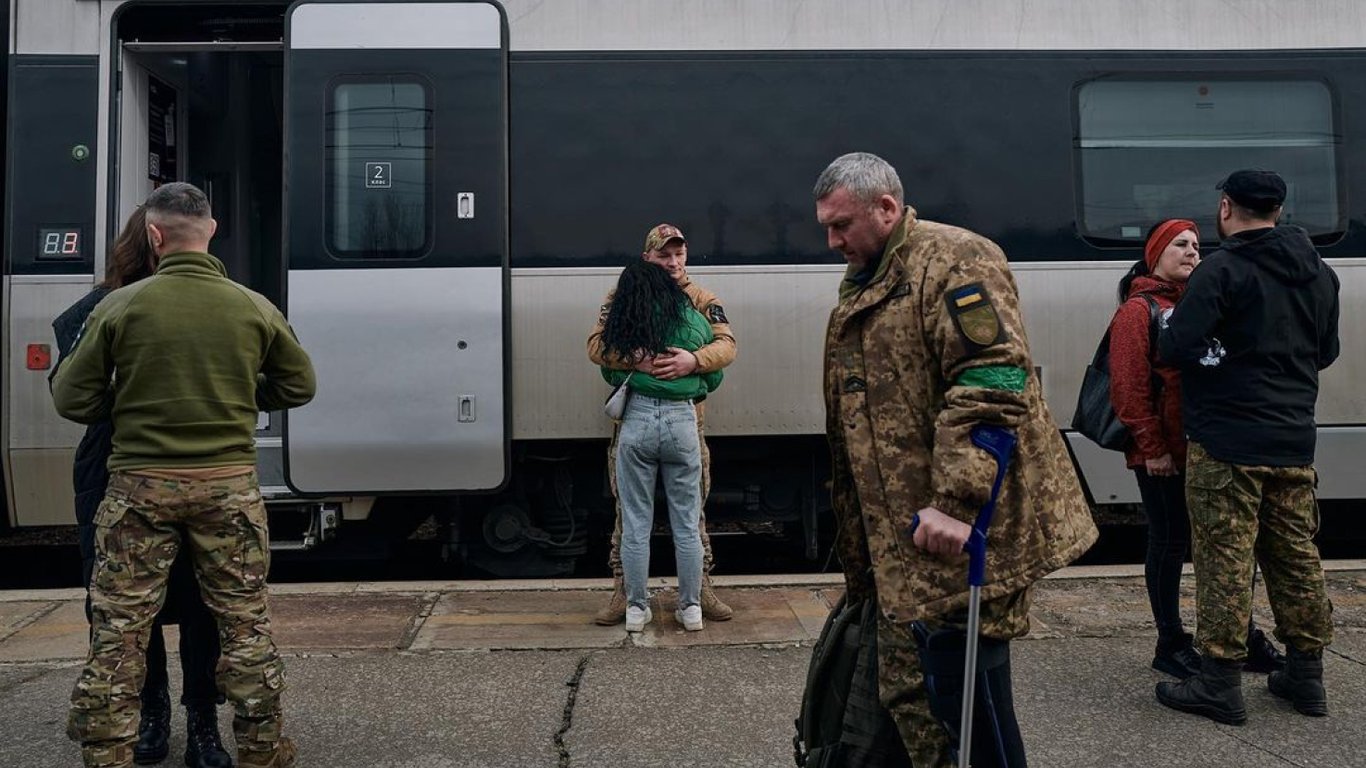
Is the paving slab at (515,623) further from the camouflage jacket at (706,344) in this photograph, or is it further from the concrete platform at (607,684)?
the camouflage jacket at (706,344)

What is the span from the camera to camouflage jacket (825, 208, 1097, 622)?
2.45m

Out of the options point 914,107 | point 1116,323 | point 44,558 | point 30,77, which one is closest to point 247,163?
point 30,77

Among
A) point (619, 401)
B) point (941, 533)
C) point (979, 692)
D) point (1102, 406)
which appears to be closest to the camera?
point (941, 533)

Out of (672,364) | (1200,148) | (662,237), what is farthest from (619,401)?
(1200,148)

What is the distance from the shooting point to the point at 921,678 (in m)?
2.54

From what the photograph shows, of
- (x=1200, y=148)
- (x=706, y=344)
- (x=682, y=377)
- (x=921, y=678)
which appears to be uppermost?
(x=1200, y=148)

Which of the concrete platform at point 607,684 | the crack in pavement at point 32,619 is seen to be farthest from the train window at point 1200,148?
the crack in pavement at point 32,619

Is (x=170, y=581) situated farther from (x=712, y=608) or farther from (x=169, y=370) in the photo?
(x=712, y=608)

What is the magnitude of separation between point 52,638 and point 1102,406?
443 cm

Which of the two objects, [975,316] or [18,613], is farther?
[18,613]

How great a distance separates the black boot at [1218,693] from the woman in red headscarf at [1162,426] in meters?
0.33

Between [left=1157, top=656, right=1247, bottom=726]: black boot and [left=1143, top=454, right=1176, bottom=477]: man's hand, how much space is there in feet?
2.28

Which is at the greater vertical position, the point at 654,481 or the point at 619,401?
the point at 619,401

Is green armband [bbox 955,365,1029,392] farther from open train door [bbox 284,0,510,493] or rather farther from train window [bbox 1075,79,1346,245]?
train window [bbox 1075,79,1346,245]
